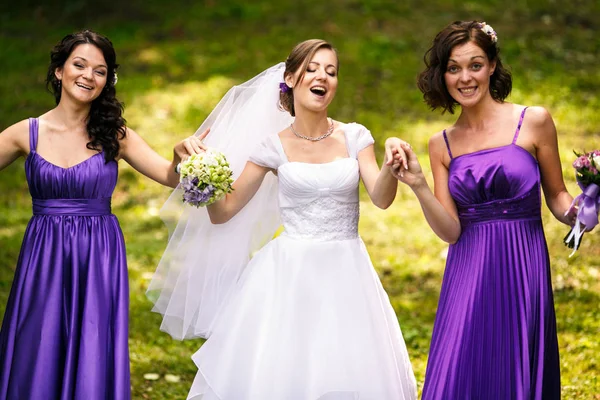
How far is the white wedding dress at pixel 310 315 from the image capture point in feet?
15.2

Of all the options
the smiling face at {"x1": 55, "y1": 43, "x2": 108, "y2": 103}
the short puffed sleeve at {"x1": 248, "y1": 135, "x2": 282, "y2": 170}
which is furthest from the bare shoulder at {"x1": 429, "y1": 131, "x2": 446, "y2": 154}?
the smiling face at {"x1": 55, "y1": 43, "x2": 108, "y2": 103}

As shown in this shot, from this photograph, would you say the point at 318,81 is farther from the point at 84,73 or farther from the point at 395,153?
the point at 84,73

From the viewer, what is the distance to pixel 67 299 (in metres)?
4.98

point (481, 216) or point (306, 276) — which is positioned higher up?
point (481, 216)

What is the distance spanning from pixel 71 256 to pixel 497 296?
2.34 meters

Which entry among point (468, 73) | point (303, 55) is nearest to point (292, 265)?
point (303, 55)

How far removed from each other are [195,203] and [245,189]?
0.37 meters

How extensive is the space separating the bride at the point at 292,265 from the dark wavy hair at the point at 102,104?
0.53 m

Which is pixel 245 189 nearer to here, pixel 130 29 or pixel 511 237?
pixel 511 237

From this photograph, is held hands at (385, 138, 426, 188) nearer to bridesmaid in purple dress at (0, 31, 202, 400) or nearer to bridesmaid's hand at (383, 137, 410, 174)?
bridesmaid's hand at (383, 137, 410, 174)

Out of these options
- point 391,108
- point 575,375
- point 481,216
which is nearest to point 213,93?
point 391,108

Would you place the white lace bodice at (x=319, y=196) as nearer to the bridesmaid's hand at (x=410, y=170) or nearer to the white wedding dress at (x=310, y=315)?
the white wedding dress at (x=310, y=315)

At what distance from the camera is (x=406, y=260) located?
30.0 ft

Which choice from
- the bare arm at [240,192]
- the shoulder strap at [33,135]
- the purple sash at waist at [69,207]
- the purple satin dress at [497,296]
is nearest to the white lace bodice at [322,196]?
the bare arm at [240,192]
